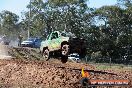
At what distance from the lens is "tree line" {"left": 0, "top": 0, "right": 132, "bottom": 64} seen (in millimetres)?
65125

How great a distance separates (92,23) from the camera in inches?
2827

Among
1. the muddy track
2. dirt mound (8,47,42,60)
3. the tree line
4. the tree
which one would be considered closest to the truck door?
the muddy track

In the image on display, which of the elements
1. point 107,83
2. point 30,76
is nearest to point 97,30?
point 30,76

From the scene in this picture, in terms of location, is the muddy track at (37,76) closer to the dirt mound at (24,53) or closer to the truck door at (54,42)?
the truck door at (54,42)

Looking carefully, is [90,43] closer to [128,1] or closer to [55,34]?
[128,1]

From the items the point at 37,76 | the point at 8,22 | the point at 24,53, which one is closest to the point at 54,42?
the point at 37,76

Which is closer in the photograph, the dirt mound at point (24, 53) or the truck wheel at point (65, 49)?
the truck wheel at point (65, 49)

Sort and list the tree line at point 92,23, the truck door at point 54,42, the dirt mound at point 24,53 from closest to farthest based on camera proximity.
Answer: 1. the truck door at point 54,42
2. the dirt mound at point 24,53
3. the tree line at point 92,23

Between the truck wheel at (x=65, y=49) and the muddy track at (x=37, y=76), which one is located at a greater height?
the truck wheel at (x=65, y=49)

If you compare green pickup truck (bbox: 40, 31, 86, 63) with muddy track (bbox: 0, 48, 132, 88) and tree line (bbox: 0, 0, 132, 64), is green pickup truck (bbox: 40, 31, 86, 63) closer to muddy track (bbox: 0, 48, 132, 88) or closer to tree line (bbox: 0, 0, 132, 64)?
muddy track (bbox: 0, 48, 132, 88)

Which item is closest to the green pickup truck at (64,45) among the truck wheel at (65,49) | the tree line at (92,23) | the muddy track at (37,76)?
the truck wheel at (65,49)

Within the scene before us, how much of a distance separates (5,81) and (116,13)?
5061cm

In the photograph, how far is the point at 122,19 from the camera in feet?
222

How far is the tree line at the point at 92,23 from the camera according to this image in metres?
65.1
